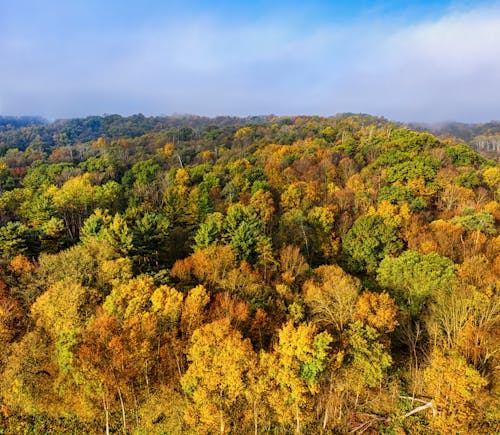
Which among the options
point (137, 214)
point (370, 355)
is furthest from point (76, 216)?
point (370, 355)

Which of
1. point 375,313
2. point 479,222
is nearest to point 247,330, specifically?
point 375,313

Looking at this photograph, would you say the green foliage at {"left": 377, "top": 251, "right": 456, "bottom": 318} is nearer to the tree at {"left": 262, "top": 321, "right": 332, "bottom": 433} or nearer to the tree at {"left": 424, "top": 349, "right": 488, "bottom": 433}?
the tree at {"left": 424, "top": 349, "right": 488, "bottom": 433}

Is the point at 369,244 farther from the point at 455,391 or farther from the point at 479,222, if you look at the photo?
the point at 455,391

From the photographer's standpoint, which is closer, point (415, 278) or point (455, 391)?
point (455, 391)

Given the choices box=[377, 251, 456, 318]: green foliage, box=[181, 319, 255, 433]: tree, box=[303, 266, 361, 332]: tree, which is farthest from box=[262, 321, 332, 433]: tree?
box=[377, 251, 456, 318]: green foliage

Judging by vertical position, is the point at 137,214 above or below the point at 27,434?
above

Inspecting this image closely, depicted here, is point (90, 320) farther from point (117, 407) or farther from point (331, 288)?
point (331, 288)

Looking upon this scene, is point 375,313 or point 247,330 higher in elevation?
point 375,313

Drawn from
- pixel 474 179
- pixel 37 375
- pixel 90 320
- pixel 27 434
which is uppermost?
pixel 474 179

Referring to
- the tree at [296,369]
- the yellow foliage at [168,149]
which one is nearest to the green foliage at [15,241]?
the tree at [296,369]

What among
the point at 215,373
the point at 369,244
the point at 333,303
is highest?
the point at 369,244

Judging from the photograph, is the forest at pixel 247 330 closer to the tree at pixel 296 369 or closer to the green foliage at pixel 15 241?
the tree at pixel 296 369
